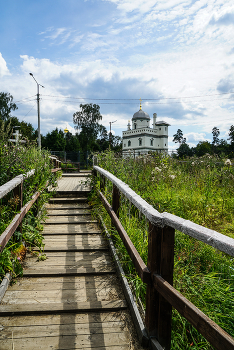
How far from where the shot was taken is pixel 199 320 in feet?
4.21

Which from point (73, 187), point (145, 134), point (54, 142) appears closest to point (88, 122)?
point (54, 142)

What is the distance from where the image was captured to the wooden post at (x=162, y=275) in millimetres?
1699

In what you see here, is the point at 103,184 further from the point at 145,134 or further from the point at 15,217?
the point at 145,134

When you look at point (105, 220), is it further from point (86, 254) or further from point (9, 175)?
point (9, 175)

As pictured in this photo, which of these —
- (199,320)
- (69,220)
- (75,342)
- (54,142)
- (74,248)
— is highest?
(54,142)

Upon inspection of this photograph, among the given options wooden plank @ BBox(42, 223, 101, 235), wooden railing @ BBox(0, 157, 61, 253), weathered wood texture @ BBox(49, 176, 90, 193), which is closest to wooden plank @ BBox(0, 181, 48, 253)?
wooden railing @ BBox(0, 157, 61, 253)

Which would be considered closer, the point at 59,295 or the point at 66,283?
the point at 59,295

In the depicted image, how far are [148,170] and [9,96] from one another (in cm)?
3845

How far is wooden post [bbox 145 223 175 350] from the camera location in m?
1.70

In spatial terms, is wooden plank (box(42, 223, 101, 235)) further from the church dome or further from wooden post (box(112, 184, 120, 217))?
the church dome

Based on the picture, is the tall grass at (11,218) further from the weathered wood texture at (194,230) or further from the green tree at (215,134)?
the green tree at (215,134)

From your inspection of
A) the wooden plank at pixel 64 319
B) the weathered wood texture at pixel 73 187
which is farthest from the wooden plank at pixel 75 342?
the weathered wood texture at pixel 73 187

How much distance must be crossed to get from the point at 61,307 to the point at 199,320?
1.56 m

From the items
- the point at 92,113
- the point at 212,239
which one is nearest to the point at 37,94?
the point at 212,239
